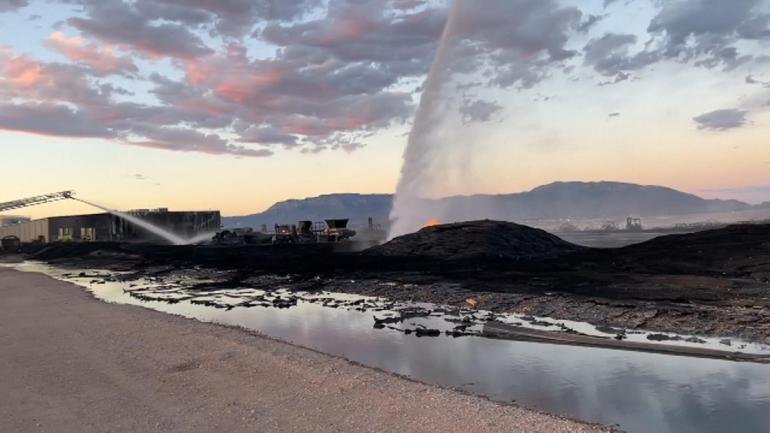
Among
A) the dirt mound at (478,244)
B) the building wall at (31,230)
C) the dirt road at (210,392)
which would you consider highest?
the building wall at (31,230)

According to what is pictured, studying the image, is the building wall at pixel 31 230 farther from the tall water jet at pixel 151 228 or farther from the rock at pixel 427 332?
the rock at pixel 427 332

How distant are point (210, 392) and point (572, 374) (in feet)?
28.2

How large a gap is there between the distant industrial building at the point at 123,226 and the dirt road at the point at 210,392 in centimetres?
10032

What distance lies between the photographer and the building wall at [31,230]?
5359 inches

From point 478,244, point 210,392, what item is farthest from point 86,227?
point 210,392

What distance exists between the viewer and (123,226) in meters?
114

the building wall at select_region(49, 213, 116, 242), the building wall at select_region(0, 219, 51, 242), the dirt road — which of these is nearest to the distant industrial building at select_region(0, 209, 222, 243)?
the building wall at select_region(49, 213, 116, 242)

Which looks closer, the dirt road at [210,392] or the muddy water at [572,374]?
the dirt road at [210,392]

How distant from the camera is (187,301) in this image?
30016mm

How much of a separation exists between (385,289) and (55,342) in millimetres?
16989

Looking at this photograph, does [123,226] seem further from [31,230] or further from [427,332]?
[427,332]

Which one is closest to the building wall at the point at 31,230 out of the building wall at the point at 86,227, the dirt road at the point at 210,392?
the building wall at the point at 86,227

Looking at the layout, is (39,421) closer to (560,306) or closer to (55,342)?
(55,342)

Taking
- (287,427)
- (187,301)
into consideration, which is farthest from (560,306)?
(187,301)
